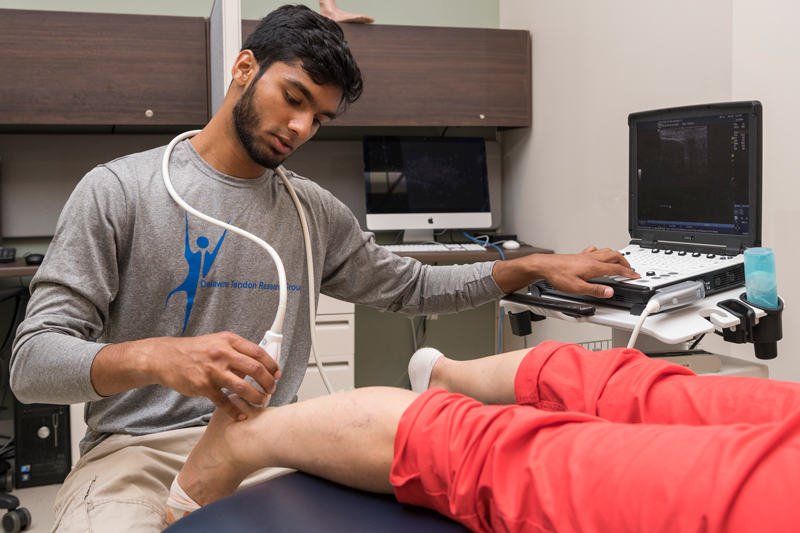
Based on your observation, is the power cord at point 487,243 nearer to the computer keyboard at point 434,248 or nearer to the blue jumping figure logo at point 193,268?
the computer keyboard at point 434,248

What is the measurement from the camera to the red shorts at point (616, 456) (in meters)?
0.48

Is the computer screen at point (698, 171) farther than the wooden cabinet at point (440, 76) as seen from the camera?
No

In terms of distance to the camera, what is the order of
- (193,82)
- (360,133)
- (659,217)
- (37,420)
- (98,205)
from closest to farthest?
(98,205), (659,217), (37,420), (193,82), (360,133)

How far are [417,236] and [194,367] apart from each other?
76.5 inches

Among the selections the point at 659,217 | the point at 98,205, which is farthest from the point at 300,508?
the point at 659,217

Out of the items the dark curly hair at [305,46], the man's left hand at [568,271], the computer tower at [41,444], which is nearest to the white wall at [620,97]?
the man's left hand at [568,271]

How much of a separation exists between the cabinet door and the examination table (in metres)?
1.83

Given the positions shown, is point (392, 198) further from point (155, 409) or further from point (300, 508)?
point (300, 508)

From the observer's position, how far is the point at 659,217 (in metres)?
1.39

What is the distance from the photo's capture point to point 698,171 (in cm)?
128

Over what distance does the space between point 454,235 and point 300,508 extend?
7.29ft

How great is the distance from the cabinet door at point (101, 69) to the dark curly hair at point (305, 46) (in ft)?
4.19

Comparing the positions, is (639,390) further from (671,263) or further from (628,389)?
(671,263)

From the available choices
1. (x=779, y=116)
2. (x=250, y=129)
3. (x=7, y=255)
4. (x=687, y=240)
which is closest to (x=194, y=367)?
(x=250, y=129)
